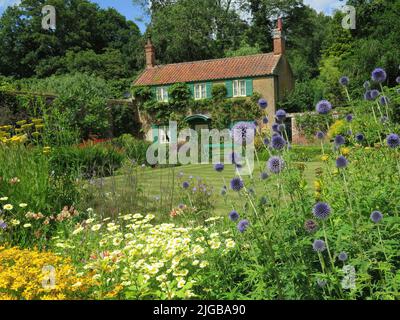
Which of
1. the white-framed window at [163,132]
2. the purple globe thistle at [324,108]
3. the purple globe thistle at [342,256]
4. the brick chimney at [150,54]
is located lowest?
the purple globe thistle at [342,256]

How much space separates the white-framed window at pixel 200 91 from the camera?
90.7 feet

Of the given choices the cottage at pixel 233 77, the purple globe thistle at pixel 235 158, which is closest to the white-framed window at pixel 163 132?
the cottage at pixel 233 77

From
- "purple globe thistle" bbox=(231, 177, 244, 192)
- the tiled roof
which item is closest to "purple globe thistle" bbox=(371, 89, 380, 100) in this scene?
"purple globe thistle" bbox=(231, 177, 244, 192)

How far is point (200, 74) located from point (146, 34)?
874 cm

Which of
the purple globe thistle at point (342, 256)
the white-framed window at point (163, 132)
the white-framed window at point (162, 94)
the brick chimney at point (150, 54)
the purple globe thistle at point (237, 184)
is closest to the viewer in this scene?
the purple globe thistle at point (342, 256)

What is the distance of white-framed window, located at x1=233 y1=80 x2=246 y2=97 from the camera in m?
26.2

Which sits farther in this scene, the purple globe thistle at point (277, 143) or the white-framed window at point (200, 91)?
the white-framed window at point (200, 91)

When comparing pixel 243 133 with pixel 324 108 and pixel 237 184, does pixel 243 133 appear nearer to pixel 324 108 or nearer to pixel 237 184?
pixel 237 184

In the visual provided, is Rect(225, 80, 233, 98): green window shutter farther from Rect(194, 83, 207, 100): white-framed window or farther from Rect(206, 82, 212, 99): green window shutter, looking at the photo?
Rect(194, 83, 207, 100): white-framed window

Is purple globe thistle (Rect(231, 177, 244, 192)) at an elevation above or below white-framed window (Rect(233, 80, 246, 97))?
below

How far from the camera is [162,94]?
28859 mm

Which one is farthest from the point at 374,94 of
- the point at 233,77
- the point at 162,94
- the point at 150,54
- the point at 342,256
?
the point at 150,54

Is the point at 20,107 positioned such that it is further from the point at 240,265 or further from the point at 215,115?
the point at 240,265

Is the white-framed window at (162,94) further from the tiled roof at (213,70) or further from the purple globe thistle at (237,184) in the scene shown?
the purple globe thistle at (237,184)
